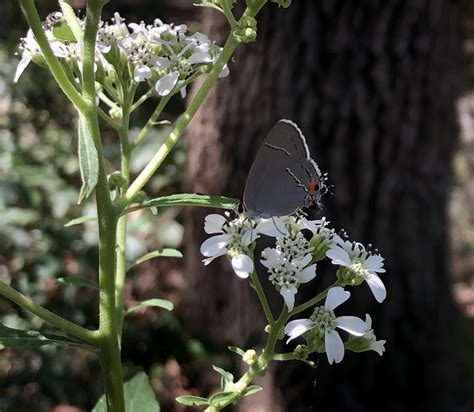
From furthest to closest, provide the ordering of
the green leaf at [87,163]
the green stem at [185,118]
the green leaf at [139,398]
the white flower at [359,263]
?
the green leaf at [139,398] → the white flower at [359,263] → the green stem at [185,118] → the green leaf at [87,163]

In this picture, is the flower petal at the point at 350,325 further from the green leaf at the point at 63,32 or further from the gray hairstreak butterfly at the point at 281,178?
the green leaf at the point at 63,32

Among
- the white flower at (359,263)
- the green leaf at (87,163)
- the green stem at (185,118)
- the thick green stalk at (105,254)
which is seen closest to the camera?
the green leaf at (87,163)

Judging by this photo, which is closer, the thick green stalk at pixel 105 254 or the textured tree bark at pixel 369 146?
the thick green stalk at pixel 105 254

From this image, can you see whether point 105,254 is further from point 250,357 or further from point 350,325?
point 350,325

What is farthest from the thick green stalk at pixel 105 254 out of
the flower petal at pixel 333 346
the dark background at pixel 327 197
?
the dark background at pixel 327 197

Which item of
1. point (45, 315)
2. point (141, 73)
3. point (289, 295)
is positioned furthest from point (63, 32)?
point (289, 295)

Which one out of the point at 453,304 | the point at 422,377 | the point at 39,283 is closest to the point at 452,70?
the point at 453,304
